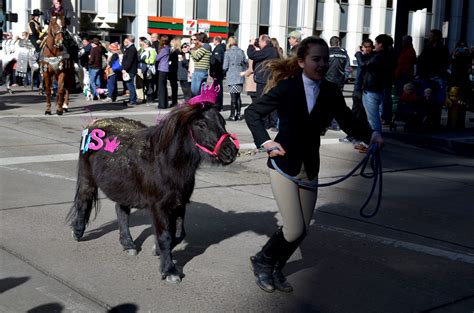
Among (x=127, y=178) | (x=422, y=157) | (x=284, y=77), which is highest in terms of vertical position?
(x=284, y=77)

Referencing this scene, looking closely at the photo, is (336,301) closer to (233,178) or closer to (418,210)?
(418,210)

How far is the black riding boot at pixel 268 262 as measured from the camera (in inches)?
201

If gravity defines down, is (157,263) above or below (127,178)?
below

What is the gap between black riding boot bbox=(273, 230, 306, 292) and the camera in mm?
5047

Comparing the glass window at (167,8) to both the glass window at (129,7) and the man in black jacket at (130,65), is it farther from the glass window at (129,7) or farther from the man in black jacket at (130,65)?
the man in black jacket at (130,65)

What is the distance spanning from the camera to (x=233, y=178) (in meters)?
9.62

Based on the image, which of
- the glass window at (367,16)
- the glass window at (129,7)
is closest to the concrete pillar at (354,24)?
the glass window at (367,16)

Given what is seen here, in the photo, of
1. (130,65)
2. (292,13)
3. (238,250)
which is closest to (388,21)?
(292,13)

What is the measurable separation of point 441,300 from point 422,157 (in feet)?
25.2

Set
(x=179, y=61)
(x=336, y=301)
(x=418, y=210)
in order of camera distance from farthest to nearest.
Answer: (x=179, y=61), (x=418, y=210), (x=336, y=301)

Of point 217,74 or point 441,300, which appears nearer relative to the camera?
point 441,300

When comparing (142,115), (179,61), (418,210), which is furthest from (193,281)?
(179,61)

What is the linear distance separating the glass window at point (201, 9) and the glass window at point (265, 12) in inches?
163

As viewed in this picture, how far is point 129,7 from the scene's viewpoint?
3931 cm
